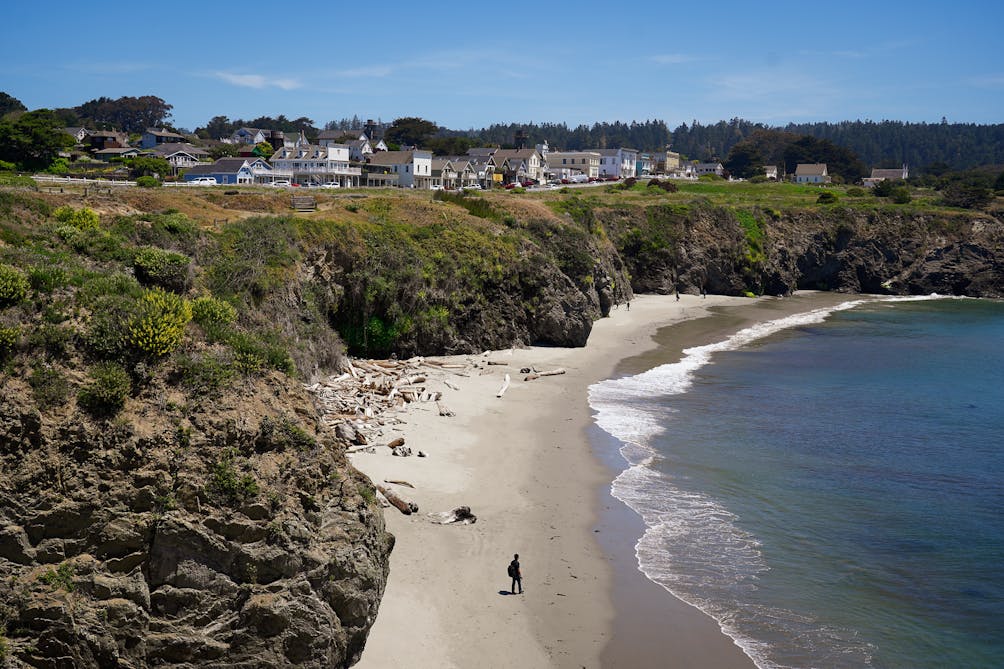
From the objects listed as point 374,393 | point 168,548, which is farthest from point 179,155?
point 168,548

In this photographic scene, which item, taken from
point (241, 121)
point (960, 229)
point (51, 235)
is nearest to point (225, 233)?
point (51, 235)

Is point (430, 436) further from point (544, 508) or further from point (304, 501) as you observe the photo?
point (304, 501)

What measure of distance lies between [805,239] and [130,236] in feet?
224

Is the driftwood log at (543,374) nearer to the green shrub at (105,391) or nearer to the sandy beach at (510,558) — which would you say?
the sandy beach at (510,558)

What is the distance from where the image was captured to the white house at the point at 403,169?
89.7 meters

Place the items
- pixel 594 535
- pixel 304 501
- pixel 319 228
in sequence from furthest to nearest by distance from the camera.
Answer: pixel 319 228 < pixel 594 535 < pixel 304 501

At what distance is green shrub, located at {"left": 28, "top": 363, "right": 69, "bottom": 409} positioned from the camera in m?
13.1

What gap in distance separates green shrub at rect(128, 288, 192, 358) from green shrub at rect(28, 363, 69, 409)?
1.46 meters

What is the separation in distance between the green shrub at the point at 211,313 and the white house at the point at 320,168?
67.1 m

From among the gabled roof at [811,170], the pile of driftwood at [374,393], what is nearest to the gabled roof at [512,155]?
the gabled roof at [811,170]

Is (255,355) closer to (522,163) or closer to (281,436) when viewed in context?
(281,436)

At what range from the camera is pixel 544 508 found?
67.2 ft

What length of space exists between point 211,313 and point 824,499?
1737cm

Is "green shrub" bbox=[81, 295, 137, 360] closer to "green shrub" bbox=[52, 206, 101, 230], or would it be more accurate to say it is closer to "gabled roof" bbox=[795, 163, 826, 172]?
"green shrub" bbox=[52, 206, 101, 230]
